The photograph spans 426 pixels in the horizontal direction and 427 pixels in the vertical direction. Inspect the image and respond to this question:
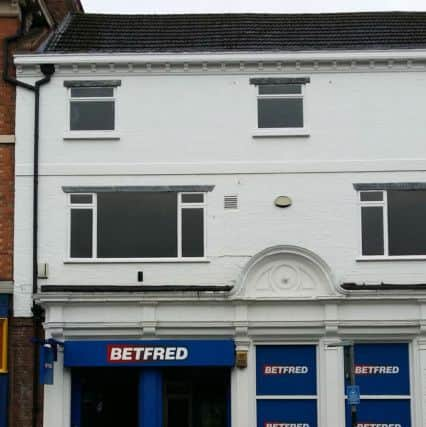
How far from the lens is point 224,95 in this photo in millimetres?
21969

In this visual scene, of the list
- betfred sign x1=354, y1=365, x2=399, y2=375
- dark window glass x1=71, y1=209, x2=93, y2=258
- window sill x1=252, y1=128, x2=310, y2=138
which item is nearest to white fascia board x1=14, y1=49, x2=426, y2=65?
window sill x1=252, y1=128, x2=310, y2=138

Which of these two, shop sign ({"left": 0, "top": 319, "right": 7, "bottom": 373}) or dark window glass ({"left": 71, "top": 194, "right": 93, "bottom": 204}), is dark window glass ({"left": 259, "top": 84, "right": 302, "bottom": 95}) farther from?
shop sign ({"left": 0, "top": 319, "right": 7, "bottom": 373})

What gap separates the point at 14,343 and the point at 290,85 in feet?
26.9

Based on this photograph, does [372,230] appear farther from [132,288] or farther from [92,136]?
[92,136]

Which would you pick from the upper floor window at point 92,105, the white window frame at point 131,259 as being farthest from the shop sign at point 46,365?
the upper floor window at point 92,105

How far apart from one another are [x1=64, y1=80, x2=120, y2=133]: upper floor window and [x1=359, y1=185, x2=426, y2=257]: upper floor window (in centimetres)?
587

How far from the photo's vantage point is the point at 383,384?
20891 millimetres

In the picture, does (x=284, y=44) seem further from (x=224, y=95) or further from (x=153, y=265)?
(x=153, y=265)

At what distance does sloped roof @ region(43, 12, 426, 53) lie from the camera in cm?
2250

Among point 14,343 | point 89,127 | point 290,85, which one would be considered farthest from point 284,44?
point 14,343

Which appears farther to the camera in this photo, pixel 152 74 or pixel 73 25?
pixel 73 25

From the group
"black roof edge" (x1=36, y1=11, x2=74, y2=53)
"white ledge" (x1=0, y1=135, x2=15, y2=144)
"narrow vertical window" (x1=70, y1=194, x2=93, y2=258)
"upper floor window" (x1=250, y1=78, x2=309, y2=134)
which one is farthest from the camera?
"black roof edge" (x1=36, y1=11, x2=74, y2=53)

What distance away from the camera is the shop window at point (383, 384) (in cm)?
2075

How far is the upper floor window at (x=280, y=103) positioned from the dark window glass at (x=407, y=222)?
2683 millimetres
